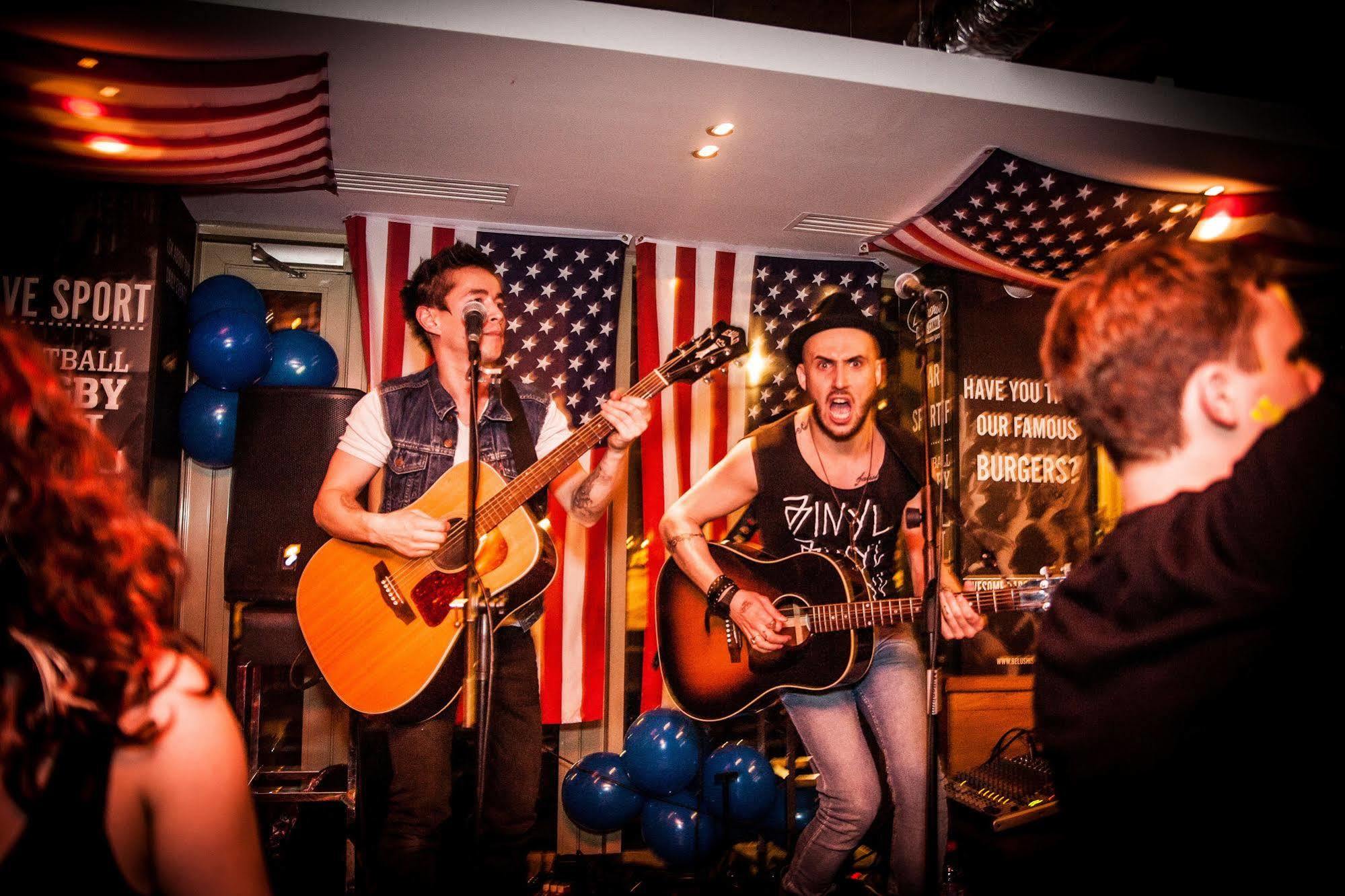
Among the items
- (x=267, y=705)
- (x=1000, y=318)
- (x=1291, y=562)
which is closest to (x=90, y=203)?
(x=267, y=705)

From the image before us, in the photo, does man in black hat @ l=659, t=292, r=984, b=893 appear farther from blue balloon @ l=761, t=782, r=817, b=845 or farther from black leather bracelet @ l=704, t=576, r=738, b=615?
blue balloon @ l=761, t=782, r=817, b=845

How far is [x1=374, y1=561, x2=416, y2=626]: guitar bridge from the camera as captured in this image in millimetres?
3055

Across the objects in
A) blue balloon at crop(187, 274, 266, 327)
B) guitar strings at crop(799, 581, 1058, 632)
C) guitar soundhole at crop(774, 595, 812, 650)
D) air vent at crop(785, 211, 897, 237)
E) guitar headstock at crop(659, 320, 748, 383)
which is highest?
air vent at crop(785, 211, 897, 237)

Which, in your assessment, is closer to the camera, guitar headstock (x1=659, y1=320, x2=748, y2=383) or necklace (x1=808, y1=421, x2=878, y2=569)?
guitar headstock (x1=659, y1=320, x2=748, y2=383)

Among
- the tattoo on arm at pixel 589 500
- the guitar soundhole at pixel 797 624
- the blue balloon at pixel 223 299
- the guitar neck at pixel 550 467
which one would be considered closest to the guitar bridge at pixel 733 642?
the guitar soundhole at pixel 797 624

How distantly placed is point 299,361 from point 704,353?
2.33 metres

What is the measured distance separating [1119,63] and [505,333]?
3.50 metres

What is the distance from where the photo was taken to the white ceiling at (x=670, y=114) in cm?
274

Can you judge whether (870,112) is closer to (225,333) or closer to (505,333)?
(505,333)

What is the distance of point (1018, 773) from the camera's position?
3.62 metres

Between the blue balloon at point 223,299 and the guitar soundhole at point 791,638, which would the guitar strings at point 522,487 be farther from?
the blue balloon at point 223,299

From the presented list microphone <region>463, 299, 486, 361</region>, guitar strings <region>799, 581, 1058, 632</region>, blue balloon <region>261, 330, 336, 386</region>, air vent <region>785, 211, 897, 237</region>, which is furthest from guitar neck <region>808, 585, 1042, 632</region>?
blue balloon <region>261, 330, 336, 386</region>

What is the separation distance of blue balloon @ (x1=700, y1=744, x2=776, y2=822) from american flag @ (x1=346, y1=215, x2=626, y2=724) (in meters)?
0.84

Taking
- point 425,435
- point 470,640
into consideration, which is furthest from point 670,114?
point 470,640
